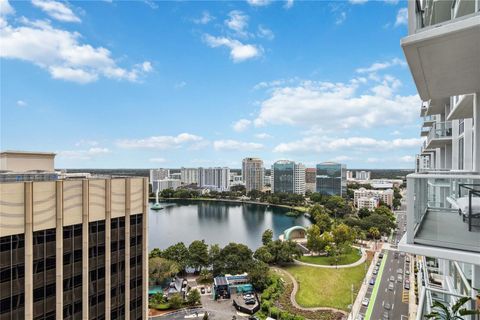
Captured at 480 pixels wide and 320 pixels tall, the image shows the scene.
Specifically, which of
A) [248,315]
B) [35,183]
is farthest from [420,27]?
[248,315]

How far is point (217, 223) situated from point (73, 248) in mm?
44814

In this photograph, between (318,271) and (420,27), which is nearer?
(420,27)

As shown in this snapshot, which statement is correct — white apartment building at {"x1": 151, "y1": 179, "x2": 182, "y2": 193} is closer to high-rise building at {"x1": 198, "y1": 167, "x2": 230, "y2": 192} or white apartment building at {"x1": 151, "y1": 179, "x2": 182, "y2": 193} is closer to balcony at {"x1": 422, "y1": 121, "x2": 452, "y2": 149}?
high-rise building at {"x1": 198, "y1": 167, "x2": 230, "y2": 192}

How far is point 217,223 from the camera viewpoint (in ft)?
171

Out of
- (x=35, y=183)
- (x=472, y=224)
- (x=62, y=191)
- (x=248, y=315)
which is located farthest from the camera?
(x=248, y=315)

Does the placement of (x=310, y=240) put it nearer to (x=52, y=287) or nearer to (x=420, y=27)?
(x=52, y=287)

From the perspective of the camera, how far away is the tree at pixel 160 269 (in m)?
22.3

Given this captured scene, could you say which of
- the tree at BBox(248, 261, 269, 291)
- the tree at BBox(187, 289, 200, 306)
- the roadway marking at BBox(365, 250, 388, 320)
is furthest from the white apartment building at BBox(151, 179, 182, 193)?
the roadway marking at BBox(365, 250, 388, 320)

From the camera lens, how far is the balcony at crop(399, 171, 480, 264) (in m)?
2.45

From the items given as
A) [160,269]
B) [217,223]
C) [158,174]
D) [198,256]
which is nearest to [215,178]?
[158,174]

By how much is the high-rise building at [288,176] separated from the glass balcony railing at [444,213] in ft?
291

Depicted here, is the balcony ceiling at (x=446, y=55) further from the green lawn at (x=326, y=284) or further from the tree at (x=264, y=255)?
the tree at (x=264, y=255)

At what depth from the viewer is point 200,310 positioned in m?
18.6

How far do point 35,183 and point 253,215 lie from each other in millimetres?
56270
